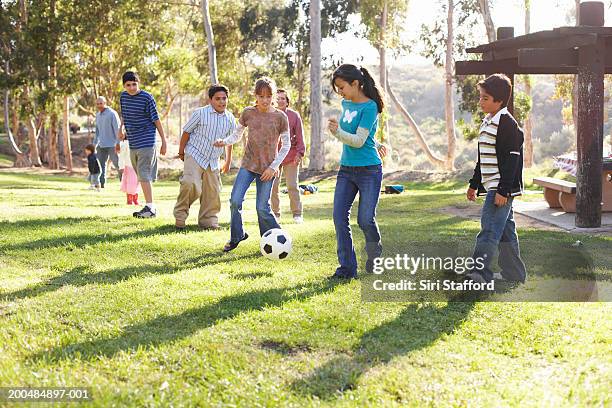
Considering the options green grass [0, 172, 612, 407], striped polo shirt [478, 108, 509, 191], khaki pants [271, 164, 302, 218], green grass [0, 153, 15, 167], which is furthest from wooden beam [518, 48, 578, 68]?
green grass [0, 153, 15, 167]

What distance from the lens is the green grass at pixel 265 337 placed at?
375 cm

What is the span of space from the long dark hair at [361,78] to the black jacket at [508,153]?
1.05 m

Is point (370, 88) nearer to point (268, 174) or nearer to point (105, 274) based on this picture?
point (268, 174)

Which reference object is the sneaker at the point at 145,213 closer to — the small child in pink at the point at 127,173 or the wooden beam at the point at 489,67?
the small child in pink at the point at 127,173

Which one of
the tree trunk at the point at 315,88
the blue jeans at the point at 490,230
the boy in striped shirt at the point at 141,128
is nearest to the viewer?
the blue jeans at the point at 490,230

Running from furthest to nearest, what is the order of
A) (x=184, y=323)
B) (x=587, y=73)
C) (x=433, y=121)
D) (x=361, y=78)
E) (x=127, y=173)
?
(x=433, y=121) < (x=127, y=173) < (x=587, y=73) < (x=361, y=78) < (x=184, y=323)

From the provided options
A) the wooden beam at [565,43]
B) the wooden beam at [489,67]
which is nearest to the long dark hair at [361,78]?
the wooden beam at [565,43]

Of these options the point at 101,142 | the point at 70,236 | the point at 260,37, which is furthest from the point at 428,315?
the point at 260,37

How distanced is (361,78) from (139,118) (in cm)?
501

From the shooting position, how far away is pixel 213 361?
415 cm

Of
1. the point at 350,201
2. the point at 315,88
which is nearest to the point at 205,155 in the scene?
the point at 350,201

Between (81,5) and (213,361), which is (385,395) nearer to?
(213,361)

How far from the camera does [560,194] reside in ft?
39.7

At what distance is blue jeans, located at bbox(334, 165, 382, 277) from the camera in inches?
246
